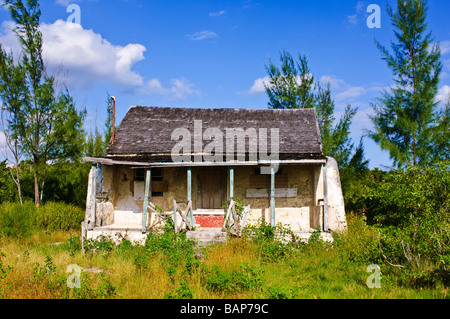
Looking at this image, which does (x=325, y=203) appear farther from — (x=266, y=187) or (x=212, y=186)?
(x=212, y=186)

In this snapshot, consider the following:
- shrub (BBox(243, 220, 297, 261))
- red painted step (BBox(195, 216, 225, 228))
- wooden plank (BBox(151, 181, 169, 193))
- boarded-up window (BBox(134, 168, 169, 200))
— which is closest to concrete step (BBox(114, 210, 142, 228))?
boarded-up window (BBox(134, 168, 169, 200))

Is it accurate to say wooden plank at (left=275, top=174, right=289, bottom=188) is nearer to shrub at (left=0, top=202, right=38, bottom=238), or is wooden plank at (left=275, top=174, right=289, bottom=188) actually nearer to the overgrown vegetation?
the overgrown vegetation

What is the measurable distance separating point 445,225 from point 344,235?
415cm

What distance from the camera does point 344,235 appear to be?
10.3 meters

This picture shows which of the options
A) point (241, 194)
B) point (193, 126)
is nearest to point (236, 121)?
point (193, 126)

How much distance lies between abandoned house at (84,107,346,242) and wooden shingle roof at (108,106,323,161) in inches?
1.5

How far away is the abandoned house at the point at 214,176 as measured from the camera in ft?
37.4

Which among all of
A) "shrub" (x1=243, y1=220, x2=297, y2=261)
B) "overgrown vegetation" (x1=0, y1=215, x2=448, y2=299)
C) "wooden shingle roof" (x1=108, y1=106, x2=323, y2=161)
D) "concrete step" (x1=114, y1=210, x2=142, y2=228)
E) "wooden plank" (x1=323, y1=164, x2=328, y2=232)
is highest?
"wooden shingle roof" (x1=108, y1=106, x2=323, y2=161)

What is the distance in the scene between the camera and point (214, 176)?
1289cm

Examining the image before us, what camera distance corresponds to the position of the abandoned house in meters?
11.4

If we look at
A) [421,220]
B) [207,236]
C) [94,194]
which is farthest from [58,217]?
[421,220]

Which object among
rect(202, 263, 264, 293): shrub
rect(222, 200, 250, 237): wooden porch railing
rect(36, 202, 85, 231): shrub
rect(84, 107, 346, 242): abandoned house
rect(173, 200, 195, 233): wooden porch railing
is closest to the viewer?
rect(202, 263, 264, 293): shrub
